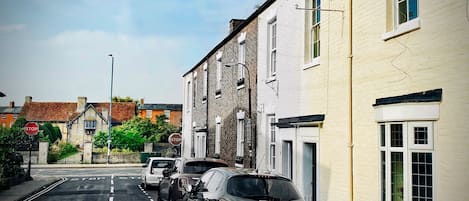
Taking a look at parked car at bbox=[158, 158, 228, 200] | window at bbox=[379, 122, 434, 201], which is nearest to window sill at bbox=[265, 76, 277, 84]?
parked car at bbox=[158, 158, 228, 200]

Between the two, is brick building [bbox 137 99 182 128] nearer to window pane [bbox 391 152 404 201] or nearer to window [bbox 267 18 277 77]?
window [bbox 267 18 277 77]

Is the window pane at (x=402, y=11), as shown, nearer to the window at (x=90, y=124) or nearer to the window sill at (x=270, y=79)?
the window sill at (x=270, y=79)

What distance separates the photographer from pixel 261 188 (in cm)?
932

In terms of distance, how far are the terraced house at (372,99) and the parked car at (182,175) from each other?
228 centimetres

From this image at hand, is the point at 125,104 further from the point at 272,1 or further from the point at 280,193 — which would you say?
the point at 280,193

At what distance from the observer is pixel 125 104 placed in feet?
302

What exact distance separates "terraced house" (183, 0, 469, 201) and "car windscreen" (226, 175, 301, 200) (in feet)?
5.39

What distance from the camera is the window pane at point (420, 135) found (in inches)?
319

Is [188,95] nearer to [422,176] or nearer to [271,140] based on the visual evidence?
[271,140]

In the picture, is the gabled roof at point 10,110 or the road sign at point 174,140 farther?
the gabled roof at point 10,110

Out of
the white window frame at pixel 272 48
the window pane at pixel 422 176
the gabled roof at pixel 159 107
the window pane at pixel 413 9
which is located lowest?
the window pane at pixel 422 176

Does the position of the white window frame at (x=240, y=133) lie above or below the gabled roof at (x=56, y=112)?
below

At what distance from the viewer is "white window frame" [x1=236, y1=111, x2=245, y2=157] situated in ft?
64.3

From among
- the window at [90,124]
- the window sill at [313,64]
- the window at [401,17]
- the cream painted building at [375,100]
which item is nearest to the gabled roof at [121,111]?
the window at [90,124]
